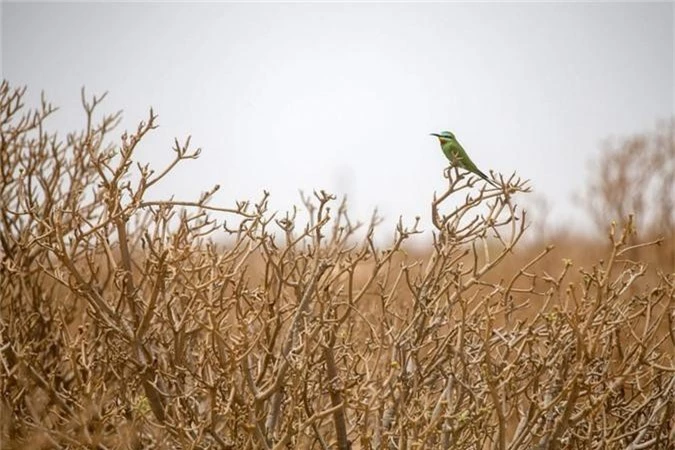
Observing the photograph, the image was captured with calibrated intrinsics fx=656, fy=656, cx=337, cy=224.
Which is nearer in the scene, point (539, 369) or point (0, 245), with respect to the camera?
point (539, 369)

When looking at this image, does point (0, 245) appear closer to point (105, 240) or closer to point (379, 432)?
point (105, 240)

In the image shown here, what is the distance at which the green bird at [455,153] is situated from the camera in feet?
10.9

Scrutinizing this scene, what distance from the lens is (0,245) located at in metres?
4.51

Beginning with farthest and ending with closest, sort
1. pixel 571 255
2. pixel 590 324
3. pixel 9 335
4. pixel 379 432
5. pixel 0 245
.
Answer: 1. pixel 571 255
2. pixel 0 245
3. pixel 9 335
4. pixel 379 432
5. pixel 590 324

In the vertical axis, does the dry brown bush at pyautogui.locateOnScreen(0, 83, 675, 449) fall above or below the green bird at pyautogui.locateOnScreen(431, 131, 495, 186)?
below

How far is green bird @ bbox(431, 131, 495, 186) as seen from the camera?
3.33m

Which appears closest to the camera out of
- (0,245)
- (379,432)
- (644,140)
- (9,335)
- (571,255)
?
(379,432)

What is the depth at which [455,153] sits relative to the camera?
135 inches

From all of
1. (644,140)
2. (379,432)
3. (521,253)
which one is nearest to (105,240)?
(379,432)

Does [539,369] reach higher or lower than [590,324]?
lower

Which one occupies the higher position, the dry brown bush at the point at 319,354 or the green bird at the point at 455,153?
the green bird at the point at 455,153

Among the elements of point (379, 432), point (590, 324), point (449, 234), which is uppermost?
point (449, 234)

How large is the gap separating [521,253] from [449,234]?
22.7ft

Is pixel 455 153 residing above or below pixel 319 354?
above
